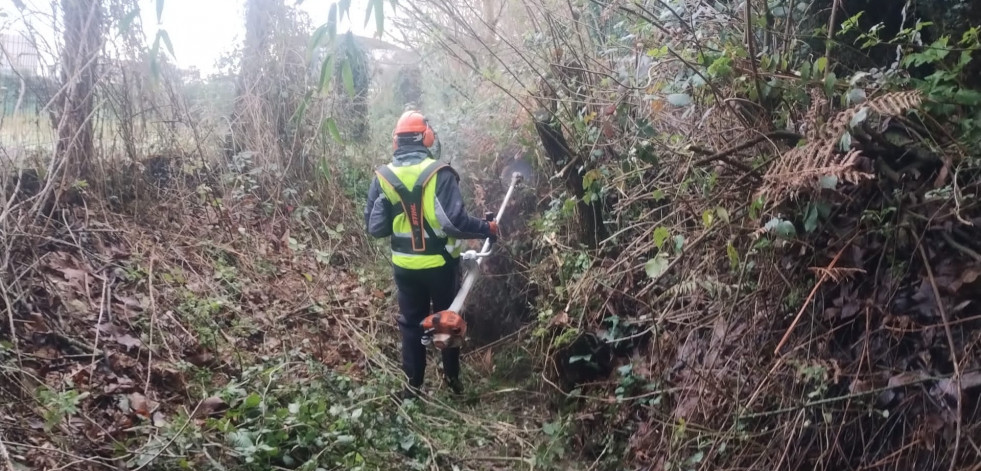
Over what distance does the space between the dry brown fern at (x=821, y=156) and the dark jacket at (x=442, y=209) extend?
2297 mm

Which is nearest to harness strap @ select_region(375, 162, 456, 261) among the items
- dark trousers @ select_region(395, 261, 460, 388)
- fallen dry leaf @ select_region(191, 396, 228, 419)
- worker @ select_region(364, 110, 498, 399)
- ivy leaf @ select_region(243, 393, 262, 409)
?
worker @ select_region(364, 110, 498, 399)

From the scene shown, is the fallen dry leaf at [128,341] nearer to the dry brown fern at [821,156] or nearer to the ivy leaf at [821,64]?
the dry brown fern at [821,156]

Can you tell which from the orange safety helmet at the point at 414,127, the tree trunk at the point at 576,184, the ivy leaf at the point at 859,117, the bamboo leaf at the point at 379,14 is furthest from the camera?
the orange safety helmet at the point at 414,127

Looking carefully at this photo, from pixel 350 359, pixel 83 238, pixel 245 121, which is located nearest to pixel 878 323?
pixel 350 359

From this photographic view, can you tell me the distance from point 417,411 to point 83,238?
275 centimetres

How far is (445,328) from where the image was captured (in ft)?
15.0

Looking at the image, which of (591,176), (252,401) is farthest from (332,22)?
(252,401)

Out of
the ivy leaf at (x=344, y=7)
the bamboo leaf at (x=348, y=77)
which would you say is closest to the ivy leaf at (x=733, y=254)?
the bamboo leaf at (x=348, y=77)

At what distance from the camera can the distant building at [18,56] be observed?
4465 mm

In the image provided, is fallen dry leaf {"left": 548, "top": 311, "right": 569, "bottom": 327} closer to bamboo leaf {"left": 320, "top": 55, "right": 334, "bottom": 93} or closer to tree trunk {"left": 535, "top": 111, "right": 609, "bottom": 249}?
tree trunk {"left": 535, "top": 111, "right": 609, "bottom": 249}

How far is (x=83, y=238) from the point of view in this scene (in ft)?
15.8

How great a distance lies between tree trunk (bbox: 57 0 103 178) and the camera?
4.93 m

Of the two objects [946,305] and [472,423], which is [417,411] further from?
[946,305]

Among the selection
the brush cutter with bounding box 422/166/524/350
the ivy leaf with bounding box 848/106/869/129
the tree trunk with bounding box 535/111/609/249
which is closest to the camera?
the ivy leaf with bounding box 848/106/869/129
